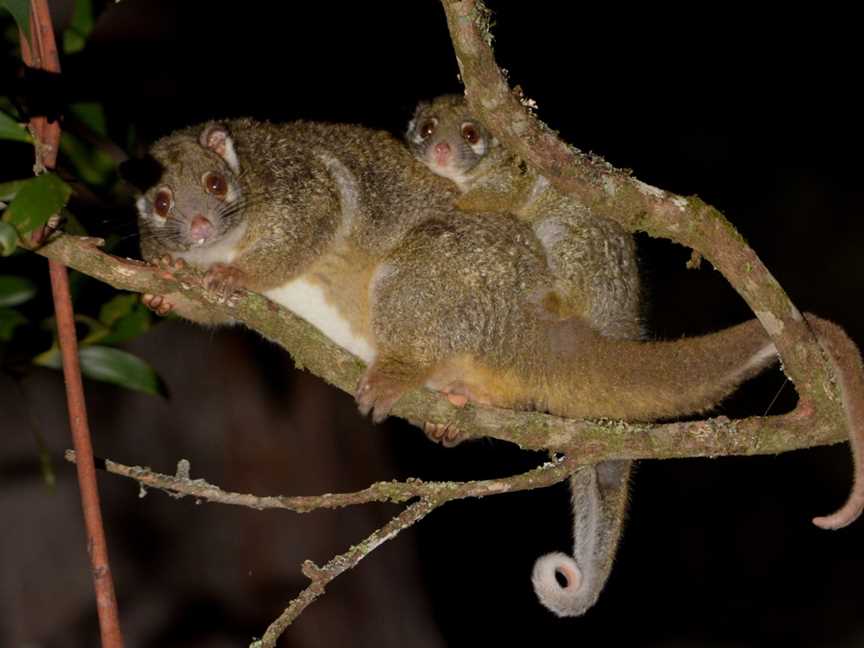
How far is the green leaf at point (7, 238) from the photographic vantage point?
2.49m

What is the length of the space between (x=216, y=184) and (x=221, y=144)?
23cm

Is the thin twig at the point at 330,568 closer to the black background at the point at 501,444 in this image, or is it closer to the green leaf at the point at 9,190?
the green leaf at the point at 9,190

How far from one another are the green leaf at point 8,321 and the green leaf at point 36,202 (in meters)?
1.40

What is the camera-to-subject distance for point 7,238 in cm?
250

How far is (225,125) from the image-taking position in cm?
454

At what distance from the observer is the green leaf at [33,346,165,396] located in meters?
4.00

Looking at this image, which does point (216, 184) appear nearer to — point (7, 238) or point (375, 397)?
point (375, 397)

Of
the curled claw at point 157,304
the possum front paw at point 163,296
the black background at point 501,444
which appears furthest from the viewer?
the black background at point 501,444

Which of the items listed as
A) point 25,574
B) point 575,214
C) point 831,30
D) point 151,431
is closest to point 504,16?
point 831,30

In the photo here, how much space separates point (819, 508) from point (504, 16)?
5.27 meters

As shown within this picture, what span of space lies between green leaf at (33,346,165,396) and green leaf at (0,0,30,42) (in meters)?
1.51

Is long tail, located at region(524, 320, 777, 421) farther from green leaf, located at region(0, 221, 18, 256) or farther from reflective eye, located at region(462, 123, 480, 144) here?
green leaf, located at region(0, 221, 18, 256)

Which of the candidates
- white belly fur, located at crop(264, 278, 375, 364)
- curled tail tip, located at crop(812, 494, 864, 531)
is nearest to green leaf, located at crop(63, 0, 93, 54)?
white belly fur, located at crop(264, 278, 375, 364)

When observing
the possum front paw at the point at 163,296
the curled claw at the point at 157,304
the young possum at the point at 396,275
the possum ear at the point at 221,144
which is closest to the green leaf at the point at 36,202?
the possum front paw at the point at 163,296
